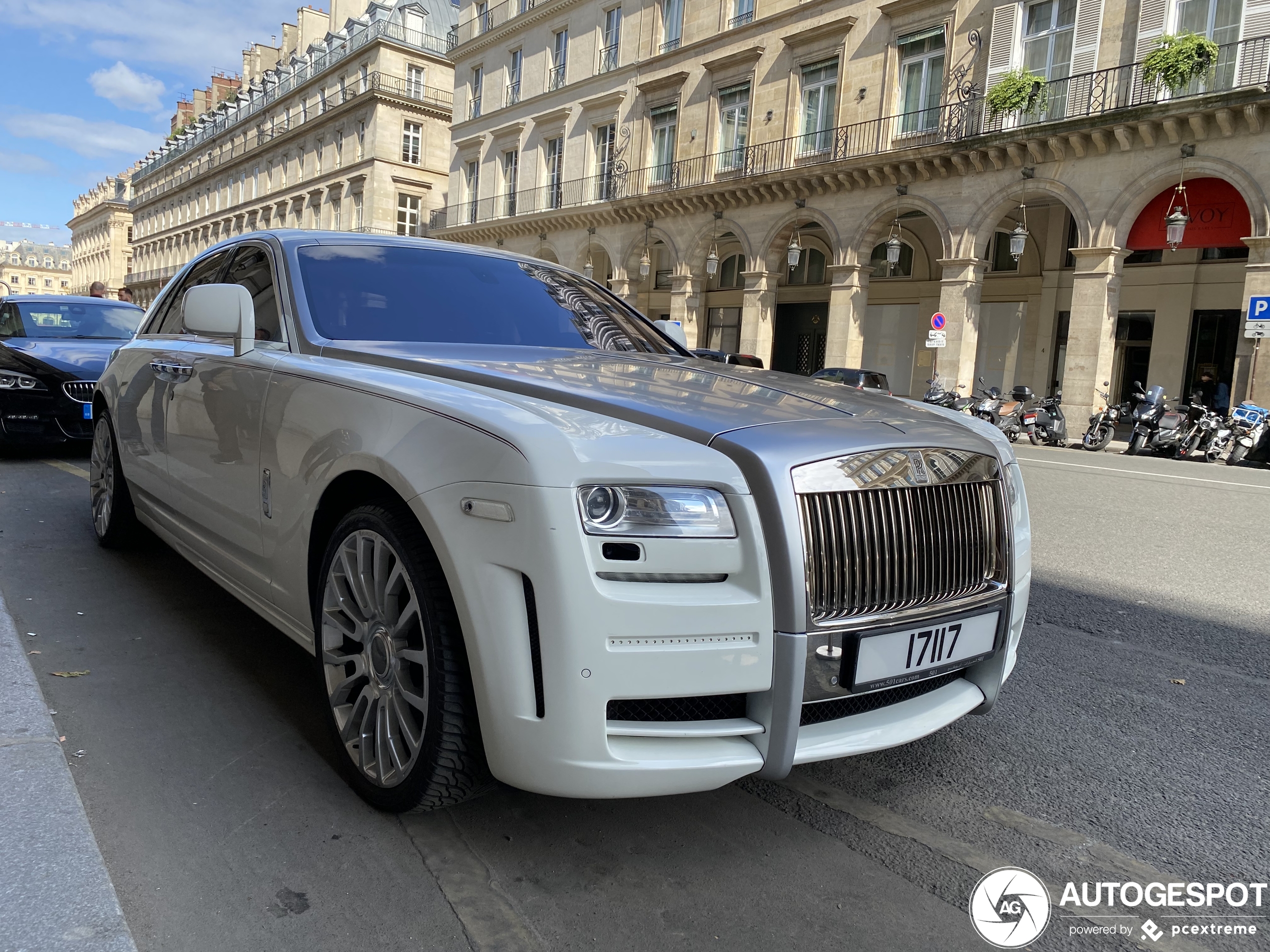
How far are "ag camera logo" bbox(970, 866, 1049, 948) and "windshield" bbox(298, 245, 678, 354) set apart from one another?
2165 mm

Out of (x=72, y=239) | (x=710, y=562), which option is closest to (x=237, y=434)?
(x=710, y=562)

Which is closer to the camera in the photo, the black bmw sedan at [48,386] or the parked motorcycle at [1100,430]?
the black bmw sedan at [48,386]

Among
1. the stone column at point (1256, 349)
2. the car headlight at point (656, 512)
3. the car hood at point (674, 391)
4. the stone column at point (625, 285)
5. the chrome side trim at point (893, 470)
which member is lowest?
the car headlight at point (656, 512)

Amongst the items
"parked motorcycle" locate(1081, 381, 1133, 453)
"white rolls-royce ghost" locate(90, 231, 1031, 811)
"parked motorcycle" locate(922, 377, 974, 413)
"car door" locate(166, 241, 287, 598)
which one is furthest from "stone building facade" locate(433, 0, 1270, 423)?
"car door" locate(166, 241, 287, 598)

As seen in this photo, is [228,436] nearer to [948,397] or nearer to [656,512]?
[656,512]

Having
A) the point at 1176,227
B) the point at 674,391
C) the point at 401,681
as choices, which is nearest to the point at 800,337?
the point at 1176,227

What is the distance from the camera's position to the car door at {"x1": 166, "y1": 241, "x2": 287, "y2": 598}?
2.96 meters

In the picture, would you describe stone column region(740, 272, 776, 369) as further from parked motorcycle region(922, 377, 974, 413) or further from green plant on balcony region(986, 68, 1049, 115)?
green plant on balcony region(986, 68, 1049, 115)

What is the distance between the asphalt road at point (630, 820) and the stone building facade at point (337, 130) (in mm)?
44788

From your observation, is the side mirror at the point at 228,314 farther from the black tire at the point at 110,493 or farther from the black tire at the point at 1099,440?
the black tire at the point at 1099,440

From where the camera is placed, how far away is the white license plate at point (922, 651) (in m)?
2.04

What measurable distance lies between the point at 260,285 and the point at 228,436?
0.67 m

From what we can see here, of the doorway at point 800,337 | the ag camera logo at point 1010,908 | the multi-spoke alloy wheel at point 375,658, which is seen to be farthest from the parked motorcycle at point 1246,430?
the multi-spoke alloy wheel at point 375,658

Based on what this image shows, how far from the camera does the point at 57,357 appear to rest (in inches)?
317
